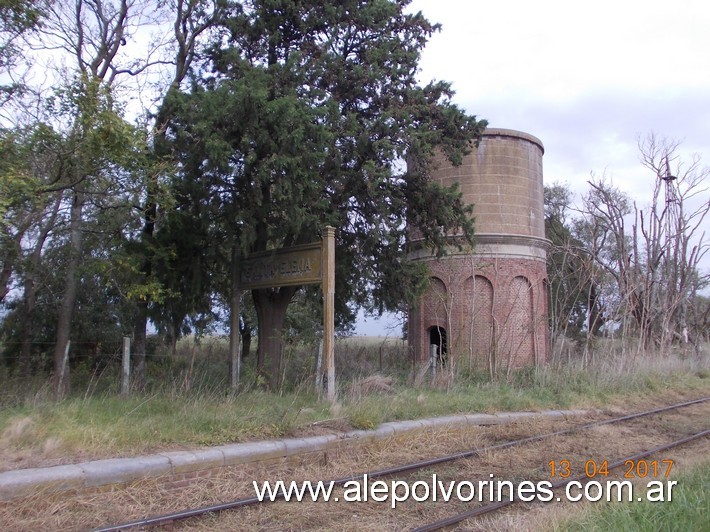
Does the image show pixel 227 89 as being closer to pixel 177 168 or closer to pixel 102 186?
pixel 177 168

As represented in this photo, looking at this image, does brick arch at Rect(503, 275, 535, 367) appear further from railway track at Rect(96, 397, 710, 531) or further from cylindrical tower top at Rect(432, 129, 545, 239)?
railway track at Rect(96, 397, 710, 531)

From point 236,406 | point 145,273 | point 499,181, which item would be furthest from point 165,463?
point 499,181

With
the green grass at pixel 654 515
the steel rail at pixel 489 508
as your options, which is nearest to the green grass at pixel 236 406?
the steel rail at pixel 489 508

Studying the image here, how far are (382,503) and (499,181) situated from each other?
1963cm

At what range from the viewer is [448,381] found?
597 inches

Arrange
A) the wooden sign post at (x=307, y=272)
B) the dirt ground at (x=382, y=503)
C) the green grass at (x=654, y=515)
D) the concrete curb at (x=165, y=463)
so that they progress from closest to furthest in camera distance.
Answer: the green grass at (x=654, y=515), the dirt ground at (x=382, y=503), the concrete curb at (x=165, y=463), the wooden sign post at (x=307, y=272)

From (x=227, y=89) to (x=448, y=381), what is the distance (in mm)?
8731

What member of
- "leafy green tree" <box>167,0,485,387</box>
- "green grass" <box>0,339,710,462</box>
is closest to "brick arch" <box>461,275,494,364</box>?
"green grass" <box>0,339,710,462</box>

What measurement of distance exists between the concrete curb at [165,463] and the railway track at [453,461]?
93cm

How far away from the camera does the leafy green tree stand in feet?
40.1

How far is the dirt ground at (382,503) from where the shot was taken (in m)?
5.85

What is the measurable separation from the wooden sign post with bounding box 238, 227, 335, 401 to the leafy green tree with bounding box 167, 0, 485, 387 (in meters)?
0.59

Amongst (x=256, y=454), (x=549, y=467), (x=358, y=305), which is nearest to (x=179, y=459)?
(x=256, y=454)

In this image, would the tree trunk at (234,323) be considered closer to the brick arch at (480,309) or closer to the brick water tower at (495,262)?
the brick water tower at (495,262)
